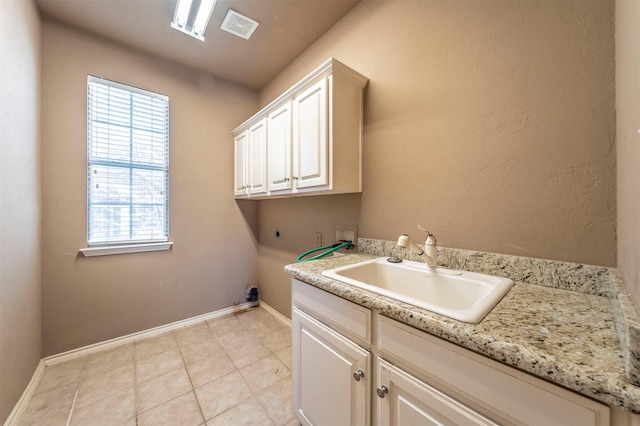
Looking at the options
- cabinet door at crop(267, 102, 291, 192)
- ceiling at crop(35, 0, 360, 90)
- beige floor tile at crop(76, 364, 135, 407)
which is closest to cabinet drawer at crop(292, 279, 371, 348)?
cabinet door at crop(267, 102, 291, 192)

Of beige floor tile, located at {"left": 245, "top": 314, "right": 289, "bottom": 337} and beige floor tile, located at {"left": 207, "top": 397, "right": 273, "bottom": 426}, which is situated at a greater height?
beige floor tile, located at {"left": 245, "top": 314, "right": 289, "bottom": 337}

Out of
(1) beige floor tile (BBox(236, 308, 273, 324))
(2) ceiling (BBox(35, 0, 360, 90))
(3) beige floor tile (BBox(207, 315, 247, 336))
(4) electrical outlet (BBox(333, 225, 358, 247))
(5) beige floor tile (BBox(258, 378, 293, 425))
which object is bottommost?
(5) beige floor tile (BBox(258, 378, 293, 425))

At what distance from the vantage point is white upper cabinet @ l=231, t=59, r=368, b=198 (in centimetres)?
151

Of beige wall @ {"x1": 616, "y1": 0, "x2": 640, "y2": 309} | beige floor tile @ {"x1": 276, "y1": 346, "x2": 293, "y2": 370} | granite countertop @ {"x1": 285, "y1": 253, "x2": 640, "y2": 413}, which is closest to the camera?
granite countertop @ {"x1": 285, "y1": 253, "x2": 640, "y2": 413}

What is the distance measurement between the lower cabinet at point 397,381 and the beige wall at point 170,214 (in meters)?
1.73

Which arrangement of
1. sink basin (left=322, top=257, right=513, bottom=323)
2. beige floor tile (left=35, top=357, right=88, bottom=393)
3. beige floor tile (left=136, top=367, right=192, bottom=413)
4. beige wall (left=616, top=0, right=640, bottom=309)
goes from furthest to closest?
beige floor tile (left=35, top=357, right=88, bottom=393), beige floor tile (left=136, top=367, right=192, bottom=413), sink basin (left=322, top=257, right=513, bottom=323), beige wall (left=616, top=0, right=640, bottom=309)

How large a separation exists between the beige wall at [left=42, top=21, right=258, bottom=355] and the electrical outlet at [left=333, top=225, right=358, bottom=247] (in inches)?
56.0

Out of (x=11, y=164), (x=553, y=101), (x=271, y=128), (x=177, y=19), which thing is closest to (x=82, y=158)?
(x=11, y=164)

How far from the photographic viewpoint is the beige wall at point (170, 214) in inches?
73.0

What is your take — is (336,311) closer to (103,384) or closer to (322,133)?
(322,133)

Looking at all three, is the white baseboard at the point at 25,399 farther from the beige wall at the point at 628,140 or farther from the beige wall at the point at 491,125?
the beige wall at the point at 628,140

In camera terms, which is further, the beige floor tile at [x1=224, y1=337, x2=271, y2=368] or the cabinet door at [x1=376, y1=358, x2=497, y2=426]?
the beige floor tile at [x1=224, y1=337, x2=271, y2=368]

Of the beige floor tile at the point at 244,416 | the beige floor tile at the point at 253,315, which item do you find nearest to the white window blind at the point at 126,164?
the beige floor tile at the point at 253,315

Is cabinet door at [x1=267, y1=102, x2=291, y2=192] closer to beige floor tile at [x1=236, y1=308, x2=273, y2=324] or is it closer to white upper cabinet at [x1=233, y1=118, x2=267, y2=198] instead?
white upper cabinet at [x1=233, y1=118, x2=267, y2=198]
